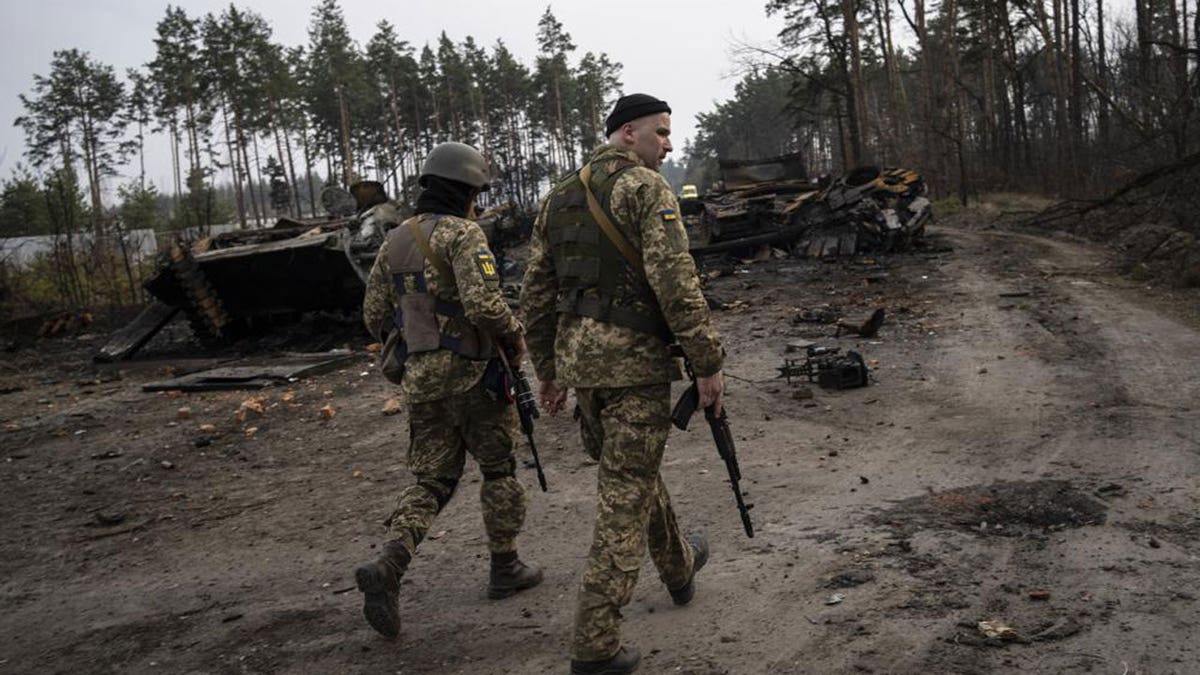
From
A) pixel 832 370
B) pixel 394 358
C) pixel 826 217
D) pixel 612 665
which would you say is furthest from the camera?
pixel 826 217

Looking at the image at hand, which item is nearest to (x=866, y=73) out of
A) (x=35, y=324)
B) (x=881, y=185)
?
(x=881, y=185)

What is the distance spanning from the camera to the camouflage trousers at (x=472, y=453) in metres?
3.74

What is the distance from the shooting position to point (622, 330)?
118 inches

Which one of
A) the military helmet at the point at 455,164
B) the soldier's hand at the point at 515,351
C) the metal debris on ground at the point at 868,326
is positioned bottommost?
the metal debris on ground at the point at 868,326

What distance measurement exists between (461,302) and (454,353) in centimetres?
21

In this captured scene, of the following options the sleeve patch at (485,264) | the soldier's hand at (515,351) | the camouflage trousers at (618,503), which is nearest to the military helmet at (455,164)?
the sleeve patch at (485,264)

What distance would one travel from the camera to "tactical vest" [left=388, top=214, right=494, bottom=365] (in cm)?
376

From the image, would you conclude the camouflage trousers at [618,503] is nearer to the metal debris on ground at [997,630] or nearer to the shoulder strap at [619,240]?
the shoulder strap at [619,240]

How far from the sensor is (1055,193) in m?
27.3

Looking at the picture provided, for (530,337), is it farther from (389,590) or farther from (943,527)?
(943,527)

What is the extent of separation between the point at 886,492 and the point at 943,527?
0.60m

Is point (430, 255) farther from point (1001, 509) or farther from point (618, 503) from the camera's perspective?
point (1001, 509)

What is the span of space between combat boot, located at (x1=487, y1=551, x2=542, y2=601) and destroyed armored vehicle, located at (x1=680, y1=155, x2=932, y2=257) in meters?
13.3

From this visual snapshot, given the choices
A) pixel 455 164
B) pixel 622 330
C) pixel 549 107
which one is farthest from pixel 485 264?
pixel 549 107
